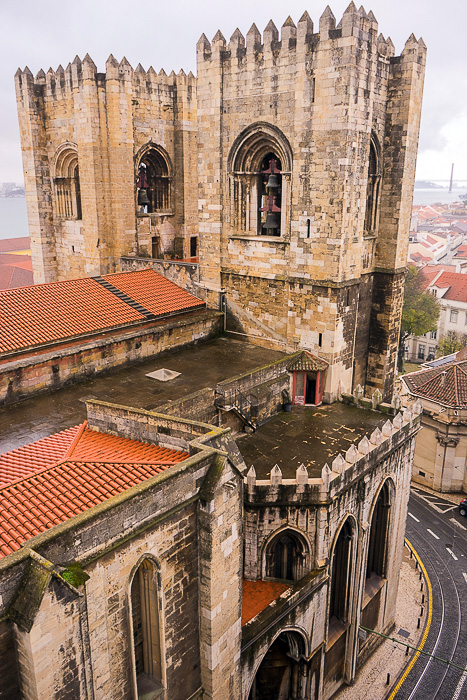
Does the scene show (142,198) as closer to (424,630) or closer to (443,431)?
(443,431)

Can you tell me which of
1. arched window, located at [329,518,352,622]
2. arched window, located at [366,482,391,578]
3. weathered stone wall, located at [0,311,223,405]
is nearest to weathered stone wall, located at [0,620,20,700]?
weathered stone wall, located at [0,311,223,405]

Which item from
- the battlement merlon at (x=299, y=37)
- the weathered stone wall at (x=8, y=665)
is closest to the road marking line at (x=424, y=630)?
the weathered stone wall at (x=8, y=665)

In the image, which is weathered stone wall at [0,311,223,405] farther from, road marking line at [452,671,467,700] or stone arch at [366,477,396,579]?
road marking line at [452,671,467,700]

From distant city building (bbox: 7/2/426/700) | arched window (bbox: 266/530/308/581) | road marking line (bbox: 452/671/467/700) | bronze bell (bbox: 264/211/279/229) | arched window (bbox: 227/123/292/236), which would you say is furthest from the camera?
bronze bell (bbox: 264/211/279/229)

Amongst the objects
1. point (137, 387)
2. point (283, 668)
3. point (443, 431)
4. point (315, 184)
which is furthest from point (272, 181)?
point (283, 668)

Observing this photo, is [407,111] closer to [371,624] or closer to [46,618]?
[371,624]
